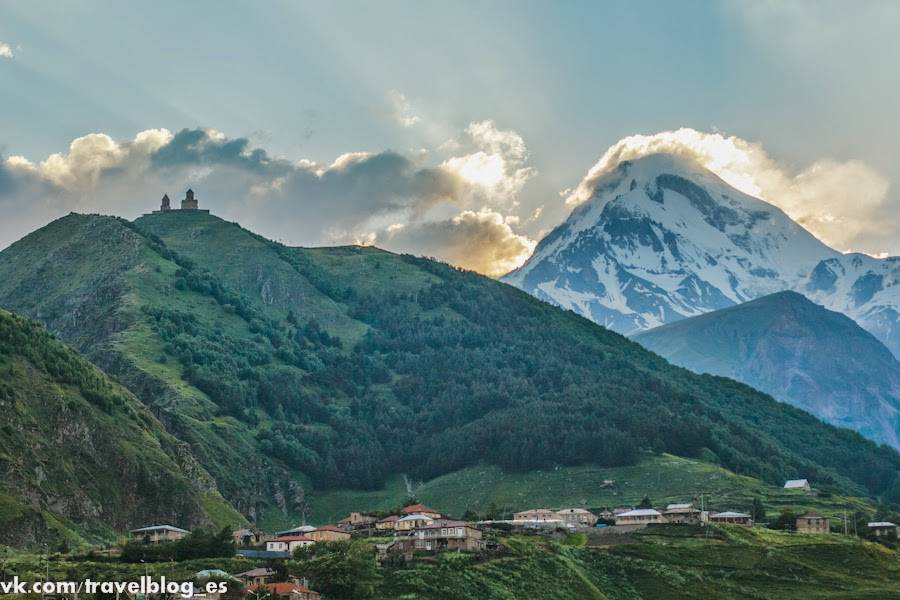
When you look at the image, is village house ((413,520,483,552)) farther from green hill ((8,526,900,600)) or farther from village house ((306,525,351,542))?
village house ((306,525,351,542))

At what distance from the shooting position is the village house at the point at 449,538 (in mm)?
172250

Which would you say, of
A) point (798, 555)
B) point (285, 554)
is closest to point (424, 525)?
point (285, 554)

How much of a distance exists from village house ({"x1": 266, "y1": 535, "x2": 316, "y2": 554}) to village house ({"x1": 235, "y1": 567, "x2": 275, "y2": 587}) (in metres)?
28.0

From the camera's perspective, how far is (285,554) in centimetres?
17200

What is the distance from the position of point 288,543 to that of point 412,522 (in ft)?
66.5

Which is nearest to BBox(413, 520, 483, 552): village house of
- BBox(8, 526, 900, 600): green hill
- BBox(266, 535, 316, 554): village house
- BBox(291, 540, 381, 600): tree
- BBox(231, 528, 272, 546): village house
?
BBox(8, 526, 900, 600): green hill

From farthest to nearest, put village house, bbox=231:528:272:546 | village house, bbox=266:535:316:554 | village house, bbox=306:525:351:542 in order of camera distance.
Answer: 1. village house, bbox=231:528:272:546
2. village house, bbox=306:525:351:542
3. village house, bbox=266:535:316:554

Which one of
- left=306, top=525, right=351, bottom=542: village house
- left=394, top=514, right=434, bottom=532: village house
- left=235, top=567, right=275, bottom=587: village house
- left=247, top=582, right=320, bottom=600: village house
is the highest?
left=394, top=514, right=434, bottom=532: village house

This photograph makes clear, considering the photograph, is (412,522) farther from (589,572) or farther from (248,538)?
(589,572)

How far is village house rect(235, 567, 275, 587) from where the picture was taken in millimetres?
141500

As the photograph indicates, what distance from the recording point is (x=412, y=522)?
193m

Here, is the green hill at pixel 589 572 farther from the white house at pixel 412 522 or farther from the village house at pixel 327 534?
the white house at pixel 412 522

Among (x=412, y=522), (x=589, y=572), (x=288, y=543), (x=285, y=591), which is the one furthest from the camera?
(x=412, y=522)

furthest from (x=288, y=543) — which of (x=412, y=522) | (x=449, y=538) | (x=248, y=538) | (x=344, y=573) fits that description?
(x=344, y=573)
